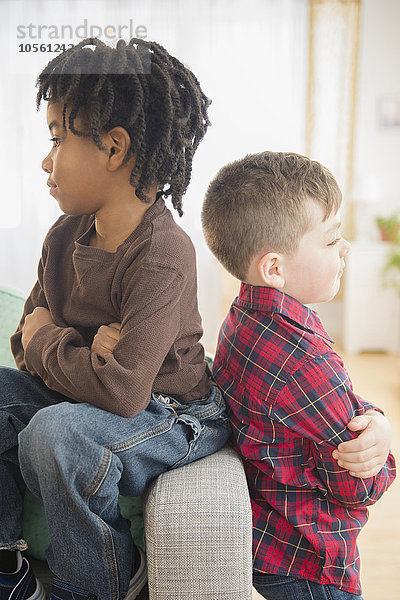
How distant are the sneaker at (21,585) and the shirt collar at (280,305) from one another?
55 centimetres

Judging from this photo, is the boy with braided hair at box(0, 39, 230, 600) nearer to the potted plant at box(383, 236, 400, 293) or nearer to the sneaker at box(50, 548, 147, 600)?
the sneaker at box(50, 548, 147, 600)

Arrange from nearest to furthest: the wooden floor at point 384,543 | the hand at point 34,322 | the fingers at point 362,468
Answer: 1. the fingers at point 362,468
2. the hand at point 34,322
3. the wooden floor at point 384,543

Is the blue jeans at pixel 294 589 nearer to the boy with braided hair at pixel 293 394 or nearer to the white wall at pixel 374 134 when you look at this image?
the boy with braided hair at pixel 293 394

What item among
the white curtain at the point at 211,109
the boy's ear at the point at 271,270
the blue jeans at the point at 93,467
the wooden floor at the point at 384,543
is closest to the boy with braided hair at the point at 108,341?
the blue jeans at the point at 93,467

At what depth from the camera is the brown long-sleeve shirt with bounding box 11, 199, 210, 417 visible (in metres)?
0.91

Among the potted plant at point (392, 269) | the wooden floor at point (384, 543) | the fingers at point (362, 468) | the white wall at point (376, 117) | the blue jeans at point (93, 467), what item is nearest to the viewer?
the blue jeans at point (93, 467)

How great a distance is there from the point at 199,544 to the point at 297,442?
0.24 metres

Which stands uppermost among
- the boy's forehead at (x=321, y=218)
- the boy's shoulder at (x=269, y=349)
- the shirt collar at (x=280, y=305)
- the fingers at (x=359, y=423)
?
the boy's forehead at (x=321, y=218)

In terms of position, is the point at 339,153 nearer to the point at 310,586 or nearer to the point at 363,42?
the point at 363,42

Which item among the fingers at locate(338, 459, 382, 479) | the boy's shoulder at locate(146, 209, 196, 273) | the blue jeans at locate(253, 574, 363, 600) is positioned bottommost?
the blue jeans at locate(253, 574, 363, 600)

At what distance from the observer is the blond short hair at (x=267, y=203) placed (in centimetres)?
103

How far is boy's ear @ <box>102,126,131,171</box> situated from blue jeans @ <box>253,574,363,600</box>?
70 centimetres

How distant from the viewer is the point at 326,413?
3.15 ft

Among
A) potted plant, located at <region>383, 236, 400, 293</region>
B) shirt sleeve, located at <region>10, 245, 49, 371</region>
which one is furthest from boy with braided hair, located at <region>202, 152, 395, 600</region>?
potted plant, located at <region>383, 236, 400, 293</region>
